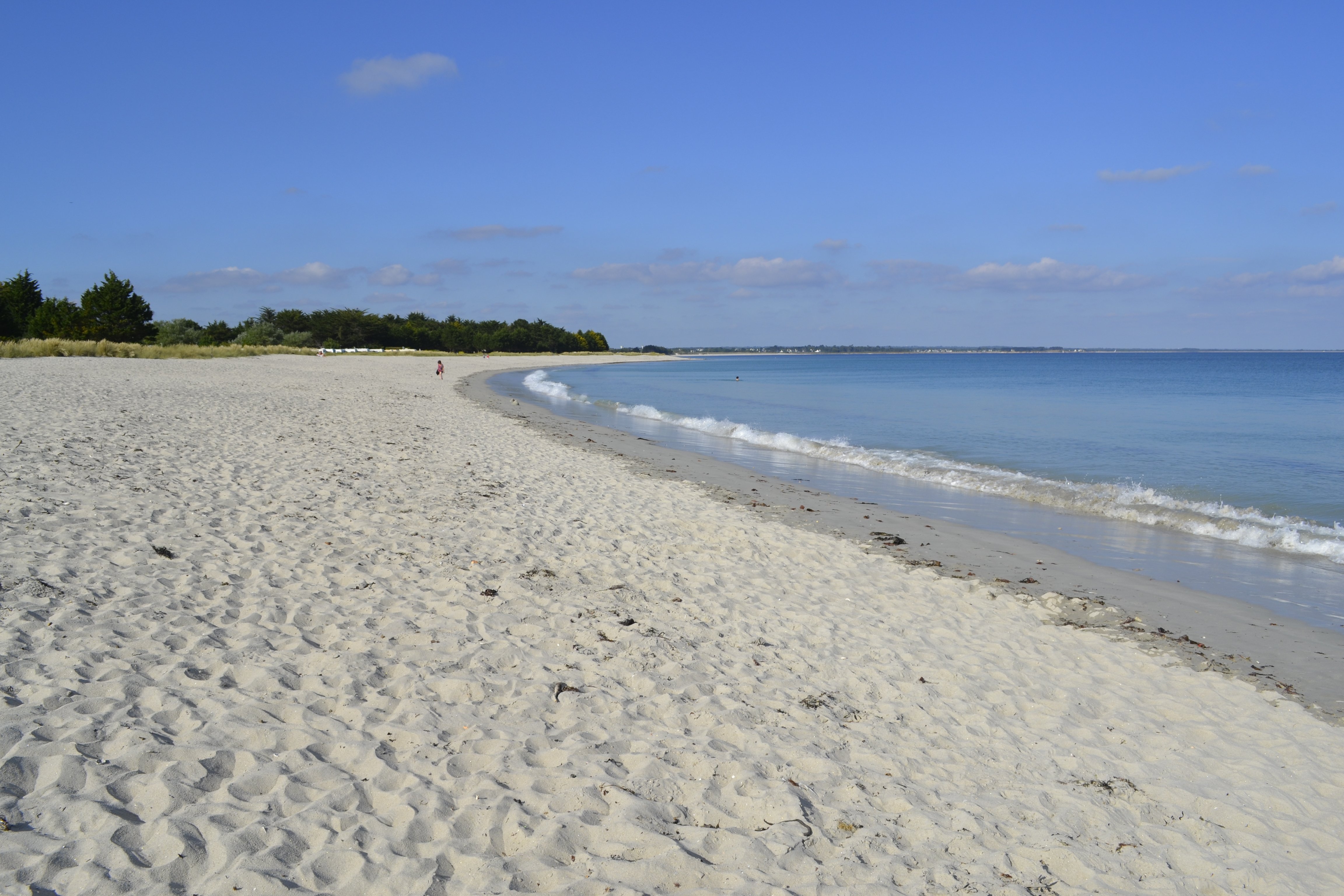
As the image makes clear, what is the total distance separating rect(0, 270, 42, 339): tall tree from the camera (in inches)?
1900

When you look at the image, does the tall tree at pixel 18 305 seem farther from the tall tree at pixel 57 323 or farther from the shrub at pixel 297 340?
the shrub at pixel 297 340

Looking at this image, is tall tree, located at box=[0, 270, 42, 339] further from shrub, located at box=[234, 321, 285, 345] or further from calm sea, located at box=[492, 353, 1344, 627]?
calm sea, located at box=[492, 353, 1344, 627]

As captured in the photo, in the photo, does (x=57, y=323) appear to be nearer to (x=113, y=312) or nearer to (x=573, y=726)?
(x=113, y=312)

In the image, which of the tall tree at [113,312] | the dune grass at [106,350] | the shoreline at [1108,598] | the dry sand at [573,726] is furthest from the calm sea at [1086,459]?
the tall tree at [113,312]

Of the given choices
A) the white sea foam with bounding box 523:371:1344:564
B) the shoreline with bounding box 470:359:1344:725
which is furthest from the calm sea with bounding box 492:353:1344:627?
the shoreline with bounding box 470:359:1344:725

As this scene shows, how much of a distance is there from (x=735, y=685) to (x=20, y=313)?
A: 69.7m

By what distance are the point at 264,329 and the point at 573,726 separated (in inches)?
3606

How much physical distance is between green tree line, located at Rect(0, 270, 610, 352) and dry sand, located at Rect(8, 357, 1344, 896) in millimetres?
54797

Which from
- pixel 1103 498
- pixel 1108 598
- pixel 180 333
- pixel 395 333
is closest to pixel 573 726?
pixel 1108 598

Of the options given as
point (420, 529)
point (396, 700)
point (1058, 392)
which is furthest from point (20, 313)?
point (1058, 392)

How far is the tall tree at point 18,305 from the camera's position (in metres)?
48.2

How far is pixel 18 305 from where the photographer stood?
54531mm

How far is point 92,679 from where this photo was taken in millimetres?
4027

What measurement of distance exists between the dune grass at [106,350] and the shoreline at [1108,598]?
3508 centimetres
